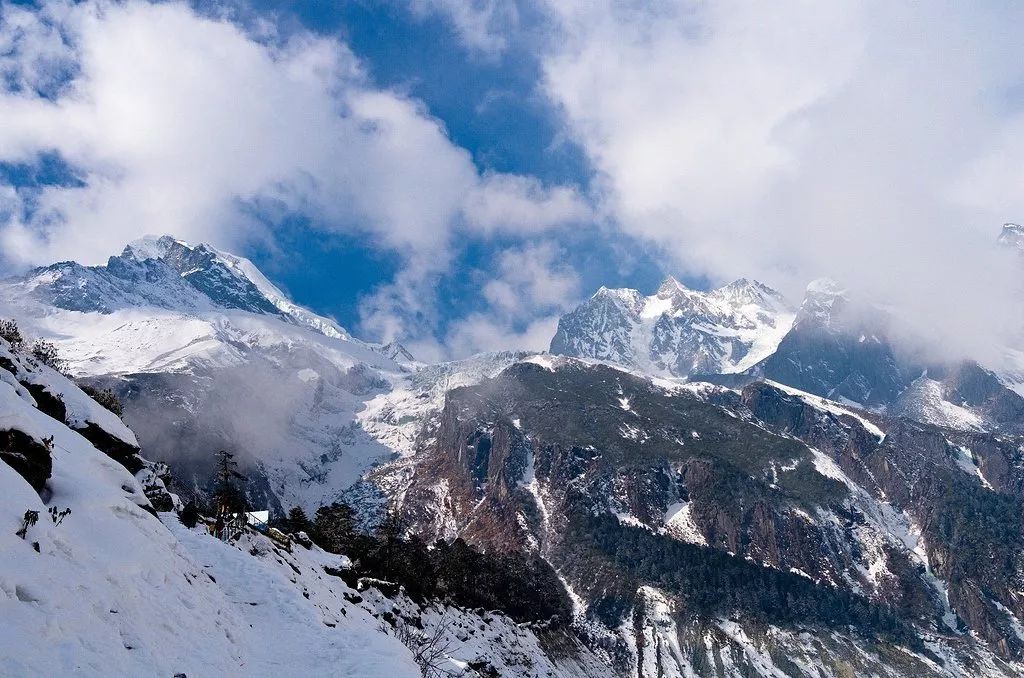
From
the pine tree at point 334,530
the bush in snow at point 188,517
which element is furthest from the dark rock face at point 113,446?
the pine tree at point 334,530

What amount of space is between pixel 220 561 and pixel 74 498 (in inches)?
350

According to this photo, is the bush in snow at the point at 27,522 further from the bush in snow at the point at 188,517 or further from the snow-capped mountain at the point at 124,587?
the bush in snow at the point at 188,517

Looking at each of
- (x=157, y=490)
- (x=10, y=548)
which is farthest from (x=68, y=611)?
(x=157, y=490)

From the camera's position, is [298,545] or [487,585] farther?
[487,585]

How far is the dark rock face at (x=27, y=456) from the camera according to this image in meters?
20.3

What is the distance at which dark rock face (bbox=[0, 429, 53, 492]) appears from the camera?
800 inches

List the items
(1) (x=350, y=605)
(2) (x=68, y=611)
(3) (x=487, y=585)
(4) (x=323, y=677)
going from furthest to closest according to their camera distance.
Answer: (3) (x=487, y=585)
(1) (x=350, y=605)
(4) (x=323, y=677)
(2) (x=68, y=611)

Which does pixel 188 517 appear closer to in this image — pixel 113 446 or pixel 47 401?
pixel 113 446

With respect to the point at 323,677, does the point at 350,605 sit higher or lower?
higher

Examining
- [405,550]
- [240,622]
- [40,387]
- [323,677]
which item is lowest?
[323,677]

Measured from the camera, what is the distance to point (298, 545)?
4900 centimetres

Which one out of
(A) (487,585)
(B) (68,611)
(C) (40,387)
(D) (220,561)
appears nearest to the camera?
(B) (68,611)

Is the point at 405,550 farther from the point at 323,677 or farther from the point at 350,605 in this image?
the point at 323,677

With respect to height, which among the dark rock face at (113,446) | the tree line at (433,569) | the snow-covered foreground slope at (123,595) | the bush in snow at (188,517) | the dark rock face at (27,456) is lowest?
the snow-covered foreground slope at (123,595)
